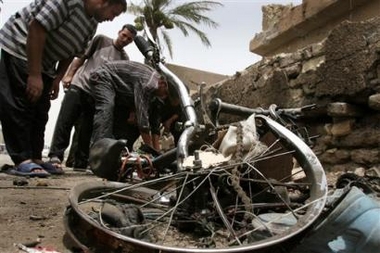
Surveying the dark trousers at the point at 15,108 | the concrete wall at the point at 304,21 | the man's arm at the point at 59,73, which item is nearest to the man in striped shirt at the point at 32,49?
the dark trousers at the point at 15,108

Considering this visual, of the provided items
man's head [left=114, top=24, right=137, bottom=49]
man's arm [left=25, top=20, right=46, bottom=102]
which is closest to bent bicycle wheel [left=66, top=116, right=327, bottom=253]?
man's arm [left=25, top=20, right=46, bottom=102]

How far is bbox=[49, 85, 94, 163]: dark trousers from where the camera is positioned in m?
3.59

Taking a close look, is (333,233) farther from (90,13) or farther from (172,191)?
(90,13)

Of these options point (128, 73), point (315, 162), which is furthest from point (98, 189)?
point (128, 73)

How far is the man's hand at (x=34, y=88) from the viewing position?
8.48ft

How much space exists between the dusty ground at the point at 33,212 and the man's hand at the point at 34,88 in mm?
487

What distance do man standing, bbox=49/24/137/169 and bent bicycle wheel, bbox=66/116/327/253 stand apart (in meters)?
2.09

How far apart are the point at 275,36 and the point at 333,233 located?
166 inches

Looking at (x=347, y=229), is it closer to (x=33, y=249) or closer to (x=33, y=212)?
(x=33, y=249)

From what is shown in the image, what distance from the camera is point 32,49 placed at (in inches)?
98.5

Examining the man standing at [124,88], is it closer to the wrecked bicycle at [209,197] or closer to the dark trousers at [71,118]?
the dark trousers at [71,118]

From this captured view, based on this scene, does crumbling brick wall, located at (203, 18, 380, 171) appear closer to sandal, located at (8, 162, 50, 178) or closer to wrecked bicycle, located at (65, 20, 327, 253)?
wrecked bicycle, located at (65, 20, 327, 253)

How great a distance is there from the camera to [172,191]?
154 cm

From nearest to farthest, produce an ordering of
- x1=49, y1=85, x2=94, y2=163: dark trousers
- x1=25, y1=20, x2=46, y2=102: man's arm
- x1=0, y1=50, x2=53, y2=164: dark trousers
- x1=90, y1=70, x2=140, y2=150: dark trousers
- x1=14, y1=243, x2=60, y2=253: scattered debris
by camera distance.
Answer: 1. x1=14, y1=243, x2=60, y2=253: scattered debris
2. x1=25, y1=20, x2=46, y2=102: man's arm
3. x1=0, y1=50, x2=53, y2=164: dark trousers
4. x1=90, y1=70, x2=140, y2=150: dark trousers
5. x1=49, y1=85, x2=94, y2=163: dark trousers
